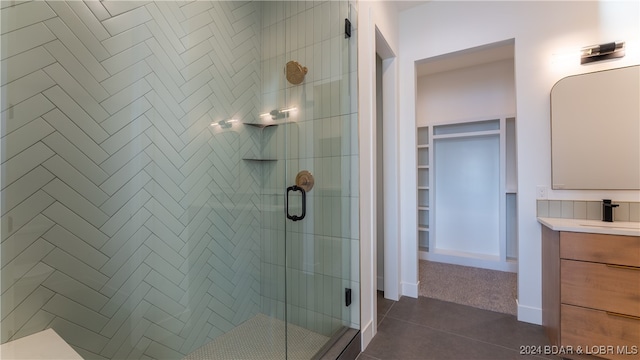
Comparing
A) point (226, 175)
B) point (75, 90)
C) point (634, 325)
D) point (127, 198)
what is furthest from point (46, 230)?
point (634, 325)

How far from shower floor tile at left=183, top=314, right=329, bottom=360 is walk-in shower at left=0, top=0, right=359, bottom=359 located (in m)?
0.01

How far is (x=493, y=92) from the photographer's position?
3352mm

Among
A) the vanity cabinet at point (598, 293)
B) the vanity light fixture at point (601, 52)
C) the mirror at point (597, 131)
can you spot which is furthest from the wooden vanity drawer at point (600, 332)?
the vanity light fixture at point (601, 52)

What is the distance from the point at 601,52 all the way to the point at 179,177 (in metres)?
3.26

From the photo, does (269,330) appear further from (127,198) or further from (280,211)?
(127,198)

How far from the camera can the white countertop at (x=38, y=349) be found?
962 millimetres

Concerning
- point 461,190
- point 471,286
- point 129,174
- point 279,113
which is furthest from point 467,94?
point 129,174

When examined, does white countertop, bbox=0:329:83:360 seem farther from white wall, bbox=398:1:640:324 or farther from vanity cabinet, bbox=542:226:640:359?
white wall, bbox=398:1:640:324

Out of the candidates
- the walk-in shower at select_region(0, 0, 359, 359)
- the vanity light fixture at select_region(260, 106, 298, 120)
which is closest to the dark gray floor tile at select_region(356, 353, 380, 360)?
the walk-in shower at select_region(0, 0, 359, 359)

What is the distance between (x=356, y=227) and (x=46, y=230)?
172cm

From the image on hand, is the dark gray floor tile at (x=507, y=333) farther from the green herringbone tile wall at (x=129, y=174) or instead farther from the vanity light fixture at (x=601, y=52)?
the vanity light fixture at (x=601, y=52)

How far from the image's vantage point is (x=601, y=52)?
1859mm

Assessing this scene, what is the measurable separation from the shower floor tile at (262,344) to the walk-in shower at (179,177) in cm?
1

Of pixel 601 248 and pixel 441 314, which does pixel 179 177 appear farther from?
pixel 601 248
